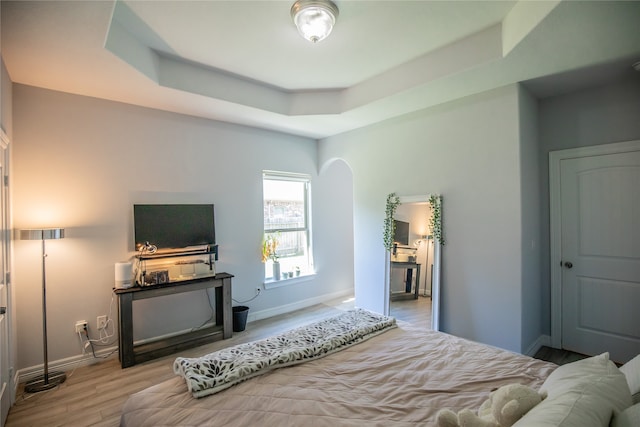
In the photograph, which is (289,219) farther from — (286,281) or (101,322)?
(101,322)

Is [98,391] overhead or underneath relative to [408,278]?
underneath

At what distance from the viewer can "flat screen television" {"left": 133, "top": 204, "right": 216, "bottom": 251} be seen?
11.0 ft

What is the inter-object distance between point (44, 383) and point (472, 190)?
4405 millimetres

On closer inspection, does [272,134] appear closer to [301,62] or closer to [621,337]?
[301,62]

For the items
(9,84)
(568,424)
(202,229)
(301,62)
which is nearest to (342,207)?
(202,229)

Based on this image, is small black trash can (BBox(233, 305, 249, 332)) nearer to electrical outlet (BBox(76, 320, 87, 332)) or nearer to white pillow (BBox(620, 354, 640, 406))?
electrical outlet (BBox(76, 320, 87, 332))

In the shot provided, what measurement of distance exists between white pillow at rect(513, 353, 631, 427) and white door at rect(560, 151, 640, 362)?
7.47 feet

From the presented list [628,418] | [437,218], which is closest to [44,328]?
[628,418]

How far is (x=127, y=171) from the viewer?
10.9 feet

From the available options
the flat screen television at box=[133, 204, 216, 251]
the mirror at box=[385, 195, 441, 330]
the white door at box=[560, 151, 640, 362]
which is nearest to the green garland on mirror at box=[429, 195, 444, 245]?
the mirror at box=[385, 195, 441, 330]

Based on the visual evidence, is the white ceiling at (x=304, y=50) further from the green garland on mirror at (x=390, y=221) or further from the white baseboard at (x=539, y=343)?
the white baseboard at (x=539, y=343)

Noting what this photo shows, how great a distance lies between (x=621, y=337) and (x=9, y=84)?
5.93 meters

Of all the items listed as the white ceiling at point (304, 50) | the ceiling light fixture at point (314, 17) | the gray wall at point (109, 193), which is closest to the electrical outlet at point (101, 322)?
the gray wall at point (109, 193)

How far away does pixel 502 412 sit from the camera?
112 centimetres
